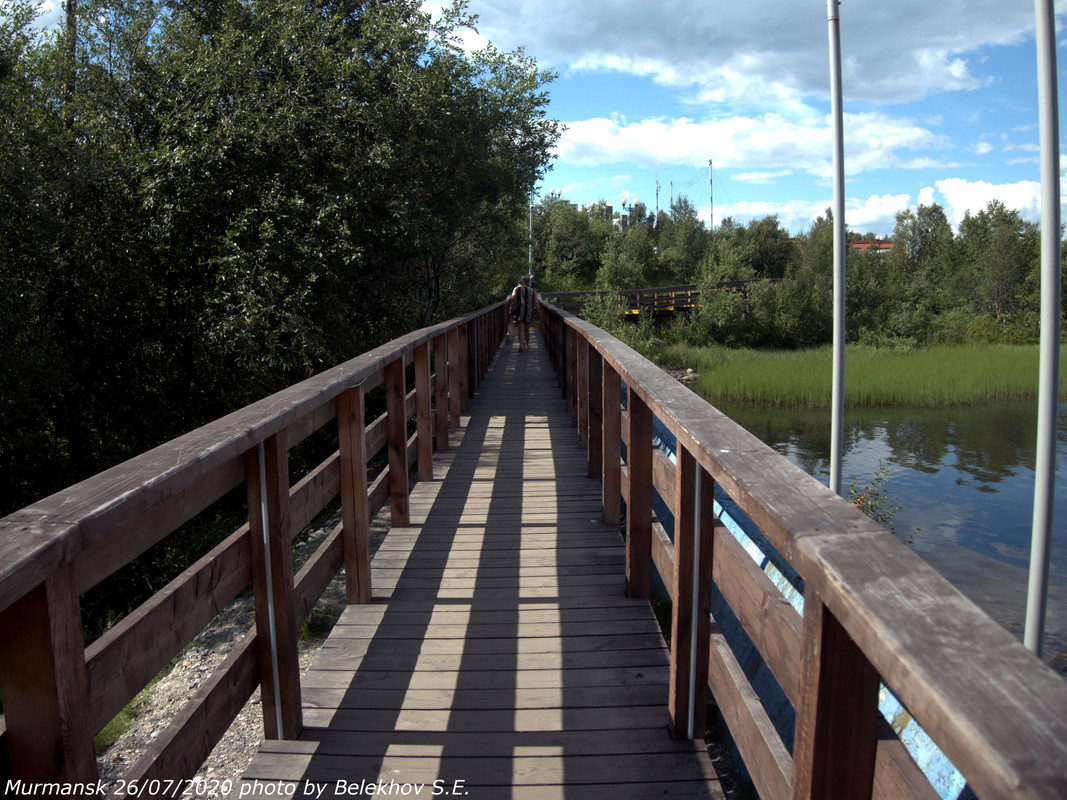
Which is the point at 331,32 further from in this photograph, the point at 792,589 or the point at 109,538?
the point at 109,538

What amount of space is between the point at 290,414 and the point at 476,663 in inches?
45.7

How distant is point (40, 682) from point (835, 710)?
1225 mm

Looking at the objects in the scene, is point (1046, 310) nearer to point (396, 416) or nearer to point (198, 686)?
point (396, 416)

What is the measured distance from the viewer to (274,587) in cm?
233

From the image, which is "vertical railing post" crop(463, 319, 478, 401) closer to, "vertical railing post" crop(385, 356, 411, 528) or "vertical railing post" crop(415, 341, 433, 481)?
"vertical railing post" crop(415, 341, 433, 481)

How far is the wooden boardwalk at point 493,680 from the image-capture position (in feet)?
7.29

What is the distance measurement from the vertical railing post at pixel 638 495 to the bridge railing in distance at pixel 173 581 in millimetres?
1052

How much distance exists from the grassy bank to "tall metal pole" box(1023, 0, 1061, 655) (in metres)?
19.2

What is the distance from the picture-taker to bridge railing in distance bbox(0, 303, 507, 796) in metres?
1.26

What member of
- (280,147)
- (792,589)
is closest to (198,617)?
(792,589)

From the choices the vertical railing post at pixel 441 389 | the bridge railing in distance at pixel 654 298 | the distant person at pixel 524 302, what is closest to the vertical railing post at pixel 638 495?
the vertical railing post at pixel 441 389

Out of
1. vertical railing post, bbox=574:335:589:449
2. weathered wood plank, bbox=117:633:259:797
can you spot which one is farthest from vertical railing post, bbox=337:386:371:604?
vertical railing post, bbox=574:335:589:449

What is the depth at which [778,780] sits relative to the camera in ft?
5.38

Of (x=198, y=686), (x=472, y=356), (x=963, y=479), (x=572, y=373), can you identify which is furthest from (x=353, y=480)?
(x=963, y=479)
